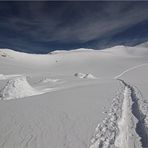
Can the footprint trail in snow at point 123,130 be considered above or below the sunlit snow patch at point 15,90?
below

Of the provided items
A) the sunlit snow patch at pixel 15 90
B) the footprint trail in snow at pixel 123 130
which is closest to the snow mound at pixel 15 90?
the sunlit snow patch at pixel 15 90

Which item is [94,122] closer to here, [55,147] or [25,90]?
[55,147]

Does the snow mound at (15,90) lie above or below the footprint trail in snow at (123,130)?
above

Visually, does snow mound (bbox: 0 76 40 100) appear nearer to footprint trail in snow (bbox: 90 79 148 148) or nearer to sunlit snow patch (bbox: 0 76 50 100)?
sunlit snow patch (bbox: 0 76 50 100)

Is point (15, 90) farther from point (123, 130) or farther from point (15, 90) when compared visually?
point (123, 130)

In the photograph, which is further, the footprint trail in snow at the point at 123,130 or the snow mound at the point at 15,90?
the snow mound at the point at 15,90

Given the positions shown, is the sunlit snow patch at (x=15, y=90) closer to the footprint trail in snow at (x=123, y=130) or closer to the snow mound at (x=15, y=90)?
the snow mound at (x=15, y=90)

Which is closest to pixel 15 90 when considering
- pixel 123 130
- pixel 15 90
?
pixel 15 90

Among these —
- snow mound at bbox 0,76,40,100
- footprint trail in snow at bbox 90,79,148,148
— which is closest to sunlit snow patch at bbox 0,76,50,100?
snow mound at bbox 0,76,40,100

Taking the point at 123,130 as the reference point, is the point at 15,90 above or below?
above

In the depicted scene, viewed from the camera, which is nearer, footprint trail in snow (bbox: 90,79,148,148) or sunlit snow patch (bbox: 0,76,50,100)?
footprint trail in snow (bbox: 90,79,148,148)

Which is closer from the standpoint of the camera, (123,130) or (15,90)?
(123,130)

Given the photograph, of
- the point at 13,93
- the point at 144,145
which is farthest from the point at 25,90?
the point at 144,145

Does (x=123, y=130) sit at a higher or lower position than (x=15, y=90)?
lower
